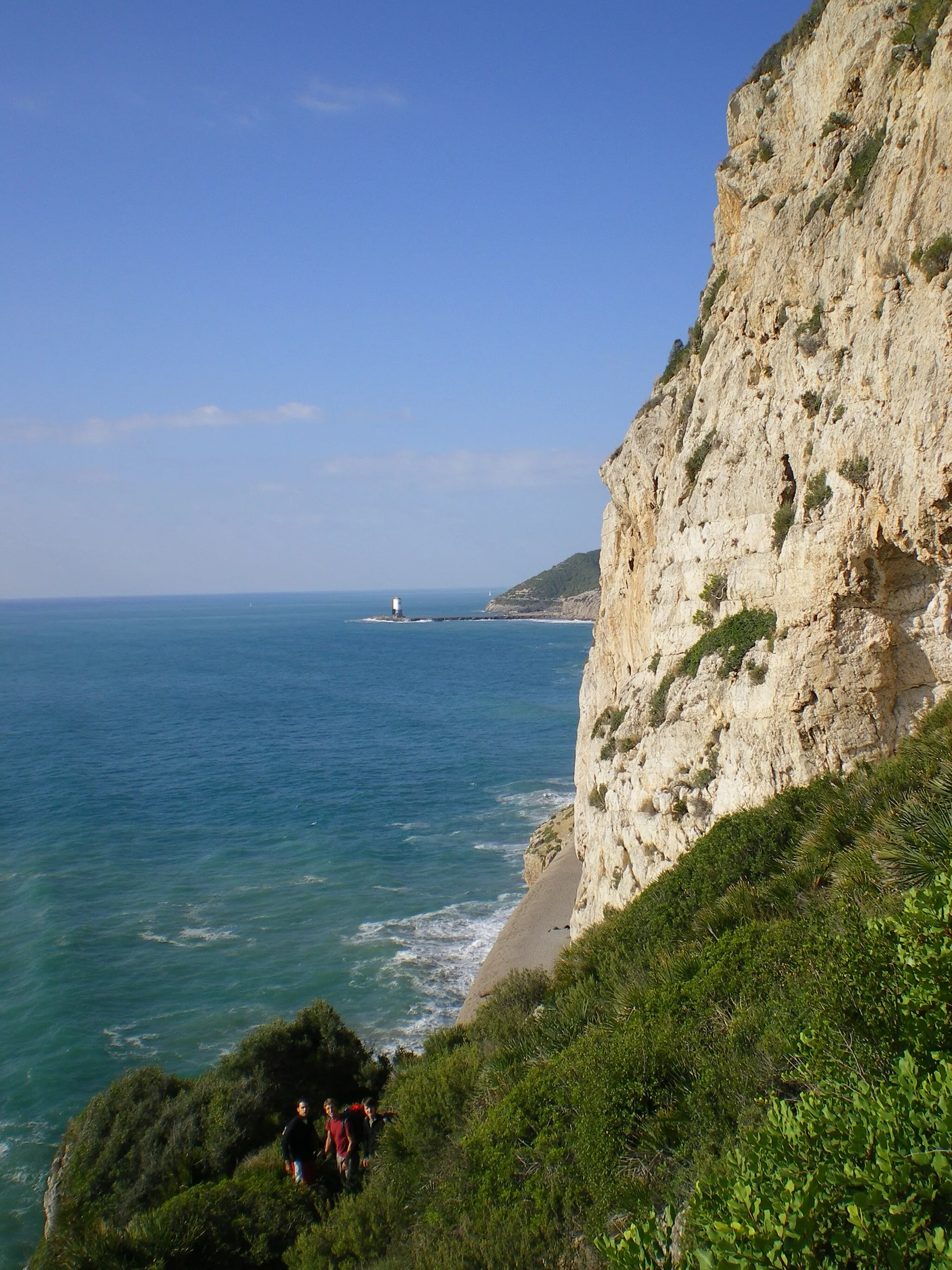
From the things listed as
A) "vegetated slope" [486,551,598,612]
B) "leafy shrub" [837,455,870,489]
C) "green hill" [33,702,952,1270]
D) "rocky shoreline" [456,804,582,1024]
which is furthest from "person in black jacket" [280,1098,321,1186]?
"vegetated slope" [486,551,598,612]

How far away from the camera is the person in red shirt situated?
381 inches

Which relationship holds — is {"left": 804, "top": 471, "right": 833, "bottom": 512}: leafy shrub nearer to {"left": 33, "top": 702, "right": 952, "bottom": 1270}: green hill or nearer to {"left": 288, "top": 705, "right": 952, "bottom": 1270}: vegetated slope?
Result: {"left": 288, "top": 705, "right": 952, "bottom": 1270}: vegetated slope

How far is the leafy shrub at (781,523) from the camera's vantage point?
14.3 meters

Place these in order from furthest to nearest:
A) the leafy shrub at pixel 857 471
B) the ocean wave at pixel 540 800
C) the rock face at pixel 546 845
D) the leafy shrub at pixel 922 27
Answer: the ocean wave at pixel 540 800
the rock face at pixel 546 845
the leafy shrub at pixel 857 471
the leafy shrub at pixel 922 27

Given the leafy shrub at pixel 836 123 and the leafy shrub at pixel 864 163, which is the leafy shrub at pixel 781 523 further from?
the leafy shrub at pixel 836 123

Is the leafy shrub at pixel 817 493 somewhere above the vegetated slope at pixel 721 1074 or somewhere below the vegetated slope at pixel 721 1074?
above

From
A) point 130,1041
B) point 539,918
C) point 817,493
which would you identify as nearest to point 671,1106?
point 817,493

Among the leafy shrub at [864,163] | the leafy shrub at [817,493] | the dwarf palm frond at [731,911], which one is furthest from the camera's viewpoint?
the leafy shrub at [864,163]

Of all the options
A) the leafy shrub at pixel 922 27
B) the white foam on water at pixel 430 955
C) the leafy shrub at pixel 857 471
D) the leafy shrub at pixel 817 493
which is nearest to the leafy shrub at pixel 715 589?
the leafy shrub at pixel 817 493

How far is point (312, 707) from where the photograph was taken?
65.0 m

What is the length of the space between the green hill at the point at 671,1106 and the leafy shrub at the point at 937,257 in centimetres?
616

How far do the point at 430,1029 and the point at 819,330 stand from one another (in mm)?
17527

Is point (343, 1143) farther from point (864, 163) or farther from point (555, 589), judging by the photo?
point (555, 589)

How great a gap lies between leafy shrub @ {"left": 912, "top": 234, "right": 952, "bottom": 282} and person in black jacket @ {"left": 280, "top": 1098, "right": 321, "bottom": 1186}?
13682 mm
